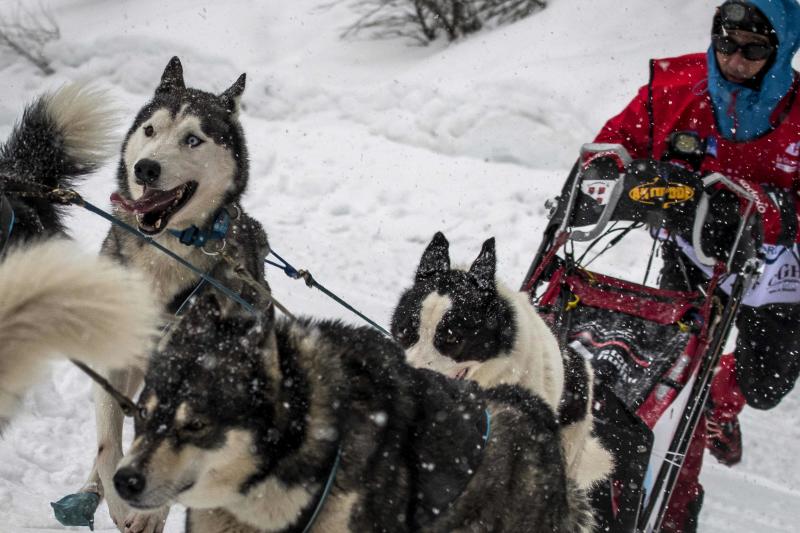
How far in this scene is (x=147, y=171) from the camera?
3.10 meters

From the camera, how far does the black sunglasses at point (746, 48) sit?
136 inches

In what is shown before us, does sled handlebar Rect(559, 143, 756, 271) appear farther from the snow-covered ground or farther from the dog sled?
the snow-covered ground

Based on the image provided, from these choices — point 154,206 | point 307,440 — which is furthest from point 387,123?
point 307,440

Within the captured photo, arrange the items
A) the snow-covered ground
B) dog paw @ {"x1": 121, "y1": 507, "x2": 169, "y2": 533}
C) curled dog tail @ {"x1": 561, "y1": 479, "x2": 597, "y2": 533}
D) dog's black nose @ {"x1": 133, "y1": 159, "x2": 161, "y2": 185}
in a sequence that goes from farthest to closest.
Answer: the snow-covered ground, dog's black nose @ {"x1": 133, "y1": 159, "x2": 161, "y2": 185}, dog paw @ {"x1": 121, "y1": 507, "x2": 169, "y2": 533}, curled dog tail @ {"x1": 561, "y1": 479, "x2": 597, "y2": 533}

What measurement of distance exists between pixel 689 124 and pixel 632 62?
5.87m

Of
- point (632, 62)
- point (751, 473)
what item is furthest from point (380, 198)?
point (751, 473)

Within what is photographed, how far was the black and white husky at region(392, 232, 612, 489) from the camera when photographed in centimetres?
294

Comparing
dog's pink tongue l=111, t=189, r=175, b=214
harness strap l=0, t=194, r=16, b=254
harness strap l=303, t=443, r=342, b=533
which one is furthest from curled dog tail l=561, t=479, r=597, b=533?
harness strap l=0, t=194, r=16, b=254

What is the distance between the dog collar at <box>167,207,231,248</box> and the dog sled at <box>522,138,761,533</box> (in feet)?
4.38

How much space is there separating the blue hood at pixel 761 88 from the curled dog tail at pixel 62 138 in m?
2.63

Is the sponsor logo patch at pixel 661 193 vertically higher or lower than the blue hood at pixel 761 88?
lower

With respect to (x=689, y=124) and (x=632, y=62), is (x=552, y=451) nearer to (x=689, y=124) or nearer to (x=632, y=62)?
(x=689, y=124)

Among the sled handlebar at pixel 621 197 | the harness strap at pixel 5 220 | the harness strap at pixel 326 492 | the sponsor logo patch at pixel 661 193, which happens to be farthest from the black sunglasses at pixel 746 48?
the harness strap at pixel 5 220

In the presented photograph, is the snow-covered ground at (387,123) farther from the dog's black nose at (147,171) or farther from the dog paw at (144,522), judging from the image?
the dog's black nose at (147,171)
